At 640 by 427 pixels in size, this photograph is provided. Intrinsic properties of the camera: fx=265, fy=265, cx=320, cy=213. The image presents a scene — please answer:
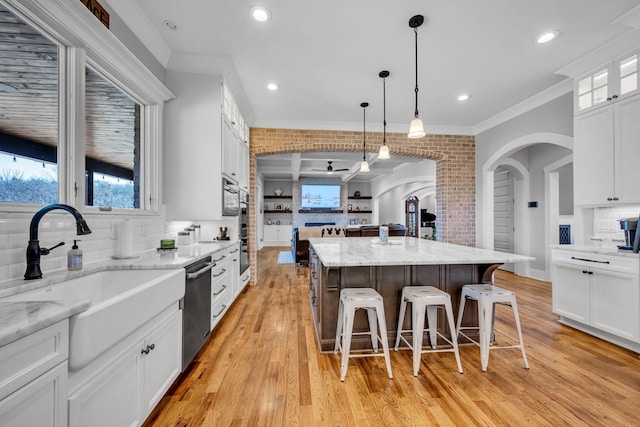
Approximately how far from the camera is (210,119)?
2.84 metres

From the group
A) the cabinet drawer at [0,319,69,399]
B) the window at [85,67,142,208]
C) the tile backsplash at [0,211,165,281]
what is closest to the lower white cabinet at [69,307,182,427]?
the cabinet drawer at [0,319,69,399]

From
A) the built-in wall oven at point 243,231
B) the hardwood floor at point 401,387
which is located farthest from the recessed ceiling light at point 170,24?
the hardwood floor at point 401,387

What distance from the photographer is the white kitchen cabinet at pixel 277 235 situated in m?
10.3

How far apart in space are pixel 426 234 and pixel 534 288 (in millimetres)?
6084

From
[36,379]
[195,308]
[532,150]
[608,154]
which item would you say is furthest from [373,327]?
[532,150]

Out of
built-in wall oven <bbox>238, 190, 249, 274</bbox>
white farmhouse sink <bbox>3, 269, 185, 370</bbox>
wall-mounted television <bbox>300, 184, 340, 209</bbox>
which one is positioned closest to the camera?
white farmhouse sink <bbox>3, 269, 185, 370</bbox>

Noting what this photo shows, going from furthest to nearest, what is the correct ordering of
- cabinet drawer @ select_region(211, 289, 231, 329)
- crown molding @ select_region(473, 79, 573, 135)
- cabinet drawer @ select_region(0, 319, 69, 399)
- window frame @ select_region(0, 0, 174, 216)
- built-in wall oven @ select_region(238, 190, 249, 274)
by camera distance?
built-in wall oven @ select_region(238, 190, 249, 274), crown molding @ select_region(473, 79, 573, 135), cabinet drawer @ select_region(211, 289, 231, 329), window frame @ select_region(0, 0, 174, 216), cabinet drawer @ select_region(0, 319, 69, 399)

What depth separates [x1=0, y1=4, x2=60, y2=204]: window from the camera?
1.33m

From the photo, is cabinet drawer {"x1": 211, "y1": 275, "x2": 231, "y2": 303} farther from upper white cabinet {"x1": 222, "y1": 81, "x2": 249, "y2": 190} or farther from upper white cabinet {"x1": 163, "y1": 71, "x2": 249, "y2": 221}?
upper white cabinet {"x1": 222, "y1": 81, "x2": 249, "y2": 190}

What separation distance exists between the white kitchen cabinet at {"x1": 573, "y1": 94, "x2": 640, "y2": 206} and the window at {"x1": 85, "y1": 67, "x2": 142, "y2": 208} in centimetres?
450

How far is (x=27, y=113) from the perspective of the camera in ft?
4.75

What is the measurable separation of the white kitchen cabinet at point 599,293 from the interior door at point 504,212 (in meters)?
2.87

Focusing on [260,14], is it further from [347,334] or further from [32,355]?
[347,334]

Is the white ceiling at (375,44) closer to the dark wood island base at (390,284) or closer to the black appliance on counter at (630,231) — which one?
the black appliance on counter at (630,231)
